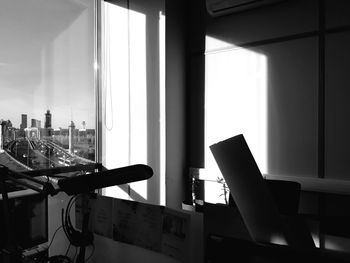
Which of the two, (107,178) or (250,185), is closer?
(250,185)

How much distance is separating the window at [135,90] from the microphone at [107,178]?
200 centimetres

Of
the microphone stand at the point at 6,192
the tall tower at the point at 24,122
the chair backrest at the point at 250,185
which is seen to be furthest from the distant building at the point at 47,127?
the chair backrest at the point at 250,185

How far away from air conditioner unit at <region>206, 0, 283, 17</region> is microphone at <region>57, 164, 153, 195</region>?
7.68 ft

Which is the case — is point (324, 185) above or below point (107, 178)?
below

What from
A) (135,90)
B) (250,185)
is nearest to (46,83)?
(135,90)

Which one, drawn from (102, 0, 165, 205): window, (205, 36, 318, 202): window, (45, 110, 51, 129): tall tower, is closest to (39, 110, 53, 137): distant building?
(45, 110, 51, 129): tall tower

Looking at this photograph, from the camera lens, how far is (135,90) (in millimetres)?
3145

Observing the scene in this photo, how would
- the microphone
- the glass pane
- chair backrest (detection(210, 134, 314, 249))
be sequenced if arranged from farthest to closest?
the glass pane → the microphone → chair backrest (detection(210, 134, 314, 249))

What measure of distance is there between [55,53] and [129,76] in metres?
0.77

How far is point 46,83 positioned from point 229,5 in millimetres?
1913

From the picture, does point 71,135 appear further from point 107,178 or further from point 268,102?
point 107,178

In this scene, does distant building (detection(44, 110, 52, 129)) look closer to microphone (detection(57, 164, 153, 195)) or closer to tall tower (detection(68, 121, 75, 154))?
tall tower (detection(68, 121, 75, 154))

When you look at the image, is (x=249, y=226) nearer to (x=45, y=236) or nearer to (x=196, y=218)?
(x=196, y=218)

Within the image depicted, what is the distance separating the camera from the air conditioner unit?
2722mm
